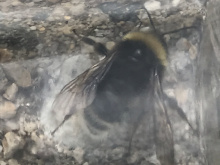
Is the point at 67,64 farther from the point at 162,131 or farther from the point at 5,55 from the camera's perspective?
the point at 162,131

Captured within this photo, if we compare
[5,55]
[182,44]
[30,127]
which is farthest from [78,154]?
[182,44]

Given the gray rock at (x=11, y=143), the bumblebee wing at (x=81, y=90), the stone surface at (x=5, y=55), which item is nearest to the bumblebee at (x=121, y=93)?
the bumblebee wing at (x=81, y=90)

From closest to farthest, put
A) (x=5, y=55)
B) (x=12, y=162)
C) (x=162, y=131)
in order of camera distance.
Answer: (x=162, y=131) → (x=12, y=162) → (x=5, y=55)

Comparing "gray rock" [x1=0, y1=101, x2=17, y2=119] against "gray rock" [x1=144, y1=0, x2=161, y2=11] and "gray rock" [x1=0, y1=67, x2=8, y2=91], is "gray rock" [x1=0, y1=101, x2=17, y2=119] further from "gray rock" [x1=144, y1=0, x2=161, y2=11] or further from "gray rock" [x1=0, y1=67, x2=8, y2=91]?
"gray rock" [x1=144, y1=0, x2=161, y2=11]

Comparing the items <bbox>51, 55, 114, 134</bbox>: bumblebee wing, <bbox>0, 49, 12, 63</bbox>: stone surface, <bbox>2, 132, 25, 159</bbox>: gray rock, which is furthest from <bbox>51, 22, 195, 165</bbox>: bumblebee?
<bbox>0, 49, 12, 63</bbox>: stone surface

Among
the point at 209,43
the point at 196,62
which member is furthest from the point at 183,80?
the point at 209,43
